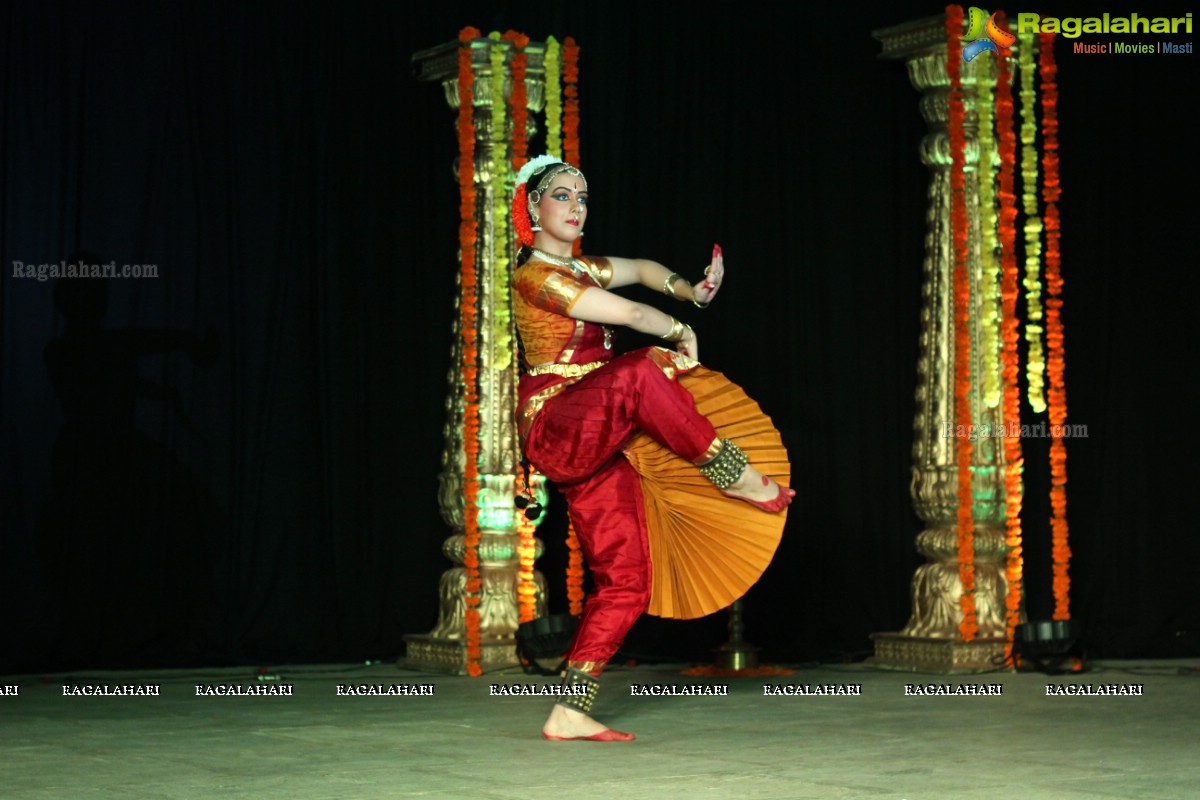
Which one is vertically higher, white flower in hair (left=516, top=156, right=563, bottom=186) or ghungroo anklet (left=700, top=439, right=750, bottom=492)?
white flower in hair (left=516, top=156, right=563, bottom=186)

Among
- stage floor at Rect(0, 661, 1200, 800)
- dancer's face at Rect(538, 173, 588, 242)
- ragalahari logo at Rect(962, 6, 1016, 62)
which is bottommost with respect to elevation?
stage floor at Rect(0, 661, 1200, 800)

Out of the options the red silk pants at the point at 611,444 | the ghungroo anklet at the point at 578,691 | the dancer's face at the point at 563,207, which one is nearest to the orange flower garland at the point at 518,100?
the dancer's face at the point at 563,207

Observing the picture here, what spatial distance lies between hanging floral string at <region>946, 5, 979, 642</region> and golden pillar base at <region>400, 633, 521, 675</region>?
5.30 ft

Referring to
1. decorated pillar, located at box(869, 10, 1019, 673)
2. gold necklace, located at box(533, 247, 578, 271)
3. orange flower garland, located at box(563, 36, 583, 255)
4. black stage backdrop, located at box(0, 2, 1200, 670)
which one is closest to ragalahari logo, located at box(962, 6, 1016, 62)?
decorated pillar, located at box(869, 10, 1019, 673)

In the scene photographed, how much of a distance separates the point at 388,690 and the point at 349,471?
3.58ft

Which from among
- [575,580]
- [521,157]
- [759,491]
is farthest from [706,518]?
[521,157]

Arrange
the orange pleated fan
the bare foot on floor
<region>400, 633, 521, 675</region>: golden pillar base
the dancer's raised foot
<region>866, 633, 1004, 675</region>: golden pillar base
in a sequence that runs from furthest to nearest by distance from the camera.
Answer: <region>400, 633, 521, 675</region>: golden pillar base < <region>866, 633, 1004, 675</region>: golden pillar base < the orange pleated fan < the dancer's raised foot < the bare foot on floor

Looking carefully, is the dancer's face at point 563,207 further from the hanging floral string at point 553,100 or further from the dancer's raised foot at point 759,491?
the hanging floral string at point 553,100

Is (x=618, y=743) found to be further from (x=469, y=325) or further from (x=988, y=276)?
(x=988, y=276)

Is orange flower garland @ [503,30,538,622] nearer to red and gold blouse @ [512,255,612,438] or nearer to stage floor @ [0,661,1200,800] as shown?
stage floor @ [0,661,1200,800]

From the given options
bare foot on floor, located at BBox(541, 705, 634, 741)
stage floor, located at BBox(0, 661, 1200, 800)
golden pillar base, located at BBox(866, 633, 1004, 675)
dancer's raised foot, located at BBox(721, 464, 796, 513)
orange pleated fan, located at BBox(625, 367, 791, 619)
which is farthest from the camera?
golden pillar base, located at BBox(866, 633, 1004, 675)

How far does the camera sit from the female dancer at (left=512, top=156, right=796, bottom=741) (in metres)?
4.45

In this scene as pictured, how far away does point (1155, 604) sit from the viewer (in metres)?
6.74

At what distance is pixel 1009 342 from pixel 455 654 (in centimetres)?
226
